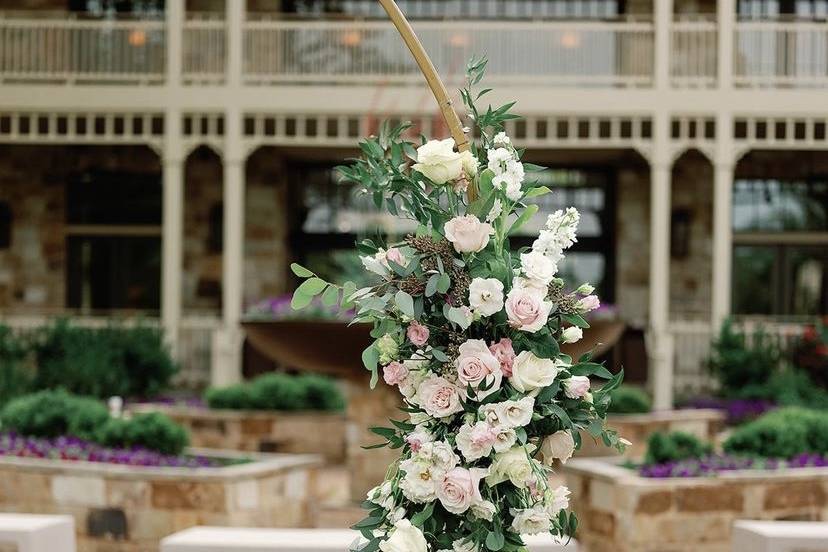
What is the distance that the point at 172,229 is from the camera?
13.7m

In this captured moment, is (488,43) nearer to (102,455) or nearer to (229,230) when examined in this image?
(229,230)

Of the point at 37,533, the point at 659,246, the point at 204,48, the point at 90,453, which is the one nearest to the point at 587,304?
the point at 37,533

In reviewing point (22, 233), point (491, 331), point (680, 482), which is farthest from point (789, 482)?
point (22, 233)

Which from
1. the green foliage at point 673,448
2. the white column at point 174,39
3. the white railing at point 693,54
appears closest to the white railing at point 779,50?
the white railing at point 693,54

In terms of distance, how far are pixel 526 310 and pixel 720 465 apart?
4546 mm

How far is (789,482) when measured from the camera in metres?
6.71

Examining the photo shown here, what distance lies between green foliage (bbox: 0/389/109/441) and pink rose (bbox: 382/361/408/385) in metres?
5.25

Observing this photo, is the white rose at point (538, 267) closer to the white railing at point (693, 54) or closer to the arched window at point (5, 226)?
the white railing at point (693, 54)

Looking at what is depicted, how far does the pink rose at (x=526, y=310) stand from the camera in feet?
8.86

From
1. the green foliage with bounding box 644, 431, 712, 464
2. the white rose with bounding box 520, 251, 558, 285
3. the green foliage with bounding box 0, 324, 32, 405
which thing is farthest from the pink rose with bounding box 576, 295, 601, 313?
the green foliage with bounding box 0, 324, 32, 405

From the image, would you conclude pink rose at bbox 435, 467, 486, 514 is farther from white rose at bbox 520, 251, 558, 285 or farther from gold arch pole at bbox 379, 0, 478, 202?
gold arch pole at bbox 379, 0, 478, 202

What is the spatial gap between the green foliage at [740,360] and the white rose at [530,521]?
34.9 feet

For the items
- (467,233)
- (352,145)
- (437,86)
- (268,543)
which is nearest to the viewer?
(467,233)

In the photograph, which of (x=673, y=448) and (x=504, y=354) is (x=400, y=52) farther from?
(x=504, y=354)
